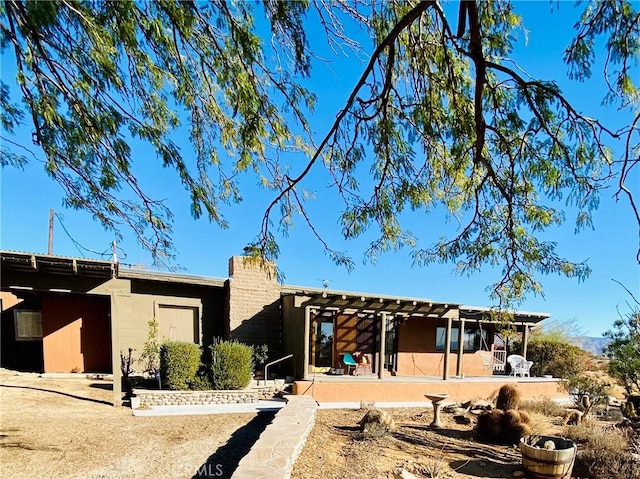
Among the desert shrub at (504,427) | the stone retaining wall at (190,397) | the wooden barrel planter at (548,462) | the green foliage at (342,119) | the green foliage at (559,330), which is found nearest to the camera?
the green foliage at (342,119)

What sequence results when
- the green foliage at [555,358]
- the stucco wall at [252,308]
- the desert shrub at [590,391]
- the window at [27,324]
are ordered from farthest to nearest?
1. the green foliage at [555,358]
2. the window at [27,324]
3. the stucco wall at [252,308]
4. the desert shrub at [590,391]

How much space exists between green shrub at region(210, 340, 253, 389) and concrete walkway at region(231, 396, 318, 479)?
253cm

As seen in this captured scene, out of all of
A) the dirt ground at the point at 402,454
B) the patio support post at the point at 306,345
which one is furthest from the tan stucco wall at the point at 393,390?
the dirt ground at the point at 402,454

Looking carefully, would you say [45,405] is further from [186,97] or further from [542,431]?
[542,431]

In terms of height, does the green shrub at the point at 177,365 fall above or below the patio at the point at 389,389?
above

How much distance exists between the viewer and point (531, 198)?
420 cm

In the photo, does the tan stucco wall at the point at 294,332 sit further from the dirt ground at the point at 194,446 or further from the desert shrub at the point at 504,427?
the desert shrub at the point at 504,427

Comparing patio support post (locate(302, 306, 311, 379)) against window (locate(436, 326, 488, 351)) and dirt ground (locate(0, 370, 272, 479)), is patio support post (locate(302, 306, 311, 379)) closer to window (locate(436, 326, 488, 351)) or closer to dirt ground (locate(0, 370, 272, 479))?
dirt ground (locate(0, 370, 272, 479))

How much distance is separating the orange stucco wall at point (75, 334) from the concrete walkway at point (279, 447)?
828 centimetres

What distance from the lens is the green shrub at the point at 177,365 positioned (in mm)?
9367

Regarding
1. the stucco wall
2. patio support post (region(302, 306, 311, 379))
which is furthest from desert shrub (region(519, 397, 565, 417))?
the stucco wall

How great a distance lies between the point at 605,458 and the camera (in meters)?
5.66

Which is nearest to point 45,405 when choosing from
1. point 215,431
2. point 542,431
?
point 215,431

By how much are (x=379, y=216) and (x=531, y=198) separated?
175 cm
